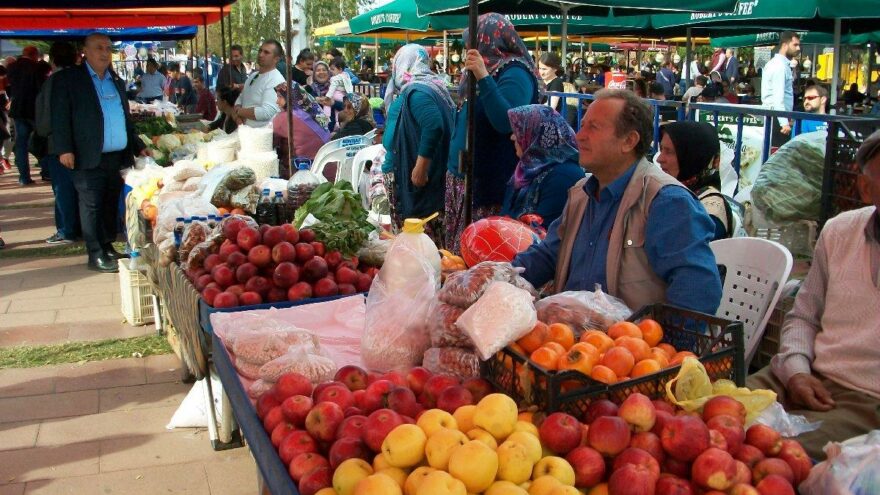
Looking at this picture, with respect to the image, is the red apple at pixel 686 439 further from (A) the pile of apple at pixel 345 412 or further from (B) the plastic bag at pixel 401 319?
(B) the plastic bag at pixel 401 319

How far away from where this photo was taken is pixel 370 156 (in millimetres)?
7246

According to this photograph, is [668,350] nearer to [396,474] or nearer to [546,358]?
[546,358]

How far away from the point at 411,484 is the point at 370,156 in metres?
5.86

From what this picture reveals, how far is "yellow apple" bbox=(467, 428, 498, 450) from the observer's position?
5.27ft

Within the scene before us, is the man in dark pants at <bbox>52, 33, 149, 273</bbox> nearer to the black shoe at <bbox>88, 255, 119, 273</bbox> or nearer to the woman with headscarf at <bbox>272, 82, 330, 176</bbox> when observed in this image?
the black shoe at <bbox>88, 255, 119, 273</bbox>

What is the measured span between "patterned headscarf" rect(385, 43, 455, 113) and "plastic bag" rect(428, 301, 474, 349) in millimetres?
3045

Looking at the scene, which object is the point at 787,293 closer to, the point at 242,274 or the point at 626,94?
the point at 626,94

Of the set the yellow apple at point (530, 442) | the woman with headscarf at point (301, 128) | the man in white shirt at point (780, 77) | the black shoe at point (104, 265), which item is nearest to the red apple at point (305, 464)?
the yellow apple at point (530, 442)

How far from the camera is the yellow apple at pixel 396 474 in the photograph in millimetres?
1602

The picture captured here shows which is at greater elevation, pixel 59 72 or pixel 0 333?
pixel 59 72

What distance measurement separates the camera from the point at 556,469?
5.07 feet

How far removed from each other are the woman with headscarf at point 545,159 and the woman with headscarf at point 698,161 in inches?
18.7

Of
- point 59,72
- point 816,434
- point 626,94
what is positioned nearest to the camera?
point 816,434

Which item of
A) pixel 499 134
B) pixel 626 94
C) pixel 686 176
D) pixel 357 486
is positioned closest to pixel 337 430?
pixel 357 486
